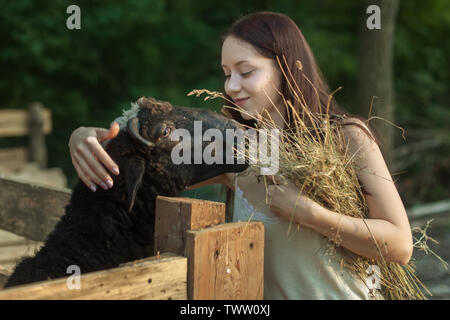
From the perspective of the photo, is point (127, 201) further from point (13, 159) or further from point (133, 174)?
point (13, 159)

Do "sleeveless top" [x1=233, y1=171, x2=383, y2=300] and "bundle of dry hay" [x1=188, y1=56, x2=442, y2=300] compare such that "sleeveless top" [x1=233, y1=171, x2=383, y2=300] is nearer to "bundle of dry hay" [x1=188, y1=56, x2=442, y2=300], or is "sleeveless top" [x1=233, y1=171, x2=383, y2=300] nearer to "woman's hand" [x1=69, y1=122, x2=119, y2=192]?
"bundle of dry hay" [x1=188, y1=56, x2=442, y2=300]

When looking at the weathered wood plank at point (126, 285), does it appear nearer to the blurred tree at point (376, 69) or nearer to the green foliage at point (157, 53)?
the blurred tree at point (376, 69)

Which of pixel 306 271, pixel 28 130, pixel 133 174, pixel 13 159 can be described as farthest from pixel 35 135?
pixel 306 271

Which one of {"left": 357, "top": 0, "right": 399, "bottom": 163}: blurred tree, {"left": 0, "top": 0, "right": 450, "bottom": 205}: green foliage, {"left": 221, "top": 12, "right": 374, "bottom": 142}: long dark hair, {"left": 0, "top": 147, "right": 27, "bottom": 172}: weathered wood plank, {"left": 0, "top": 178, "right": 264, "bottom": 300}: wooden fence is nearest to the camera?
{"left": 0, "top": 178, "right": 264, "bottom": 300}: wooden fence

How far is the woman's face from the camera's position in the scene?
2.89 m

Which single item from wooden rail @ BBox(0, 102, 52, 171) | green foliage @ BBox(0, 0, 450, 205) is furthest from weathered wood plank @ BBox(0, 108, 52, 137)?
green foliage @ BBox(0, 0, 450, 205)

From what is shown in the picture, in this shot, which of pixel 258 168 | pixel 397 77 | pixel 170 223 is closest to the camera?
pixel 170 223

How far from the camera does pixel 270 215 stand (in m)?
2.60

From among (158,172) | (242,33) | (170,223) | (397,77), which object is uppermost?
(397,77)

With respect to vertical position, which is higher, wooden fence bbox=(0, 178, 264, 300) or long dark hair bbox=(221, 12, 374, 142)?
long dark hair bbox=(221, 12, 374, 142)
